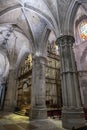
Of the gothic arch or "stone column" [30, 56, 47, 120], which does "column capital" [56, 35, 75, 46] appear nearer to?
the gothic arch

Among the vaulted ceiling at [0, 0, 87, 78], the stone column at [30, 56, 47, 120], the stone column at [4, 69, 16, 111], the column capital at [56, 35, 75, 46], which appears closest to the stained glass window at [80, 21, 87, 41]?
the vaulted ceiling at [0, 0, 87, 78]

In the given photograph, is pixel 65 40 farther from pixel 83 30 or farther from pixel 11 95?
pixel 11 95

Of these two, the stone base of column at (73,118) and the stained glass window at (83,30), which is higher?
the stained glass window at (83,30)

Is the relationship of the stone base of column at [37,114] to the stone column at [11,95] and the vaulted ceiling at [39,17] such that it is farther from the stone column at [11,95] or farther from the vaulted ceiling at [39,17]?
the stone column at [11,95]

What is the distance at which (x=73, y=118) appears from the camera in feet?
17.9

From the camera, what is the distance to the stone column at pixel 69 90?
5479 millimetres

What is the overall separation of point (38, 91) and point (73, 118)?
14.1ft

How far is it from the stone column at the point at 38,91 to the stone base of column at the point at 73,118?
3.35 metres

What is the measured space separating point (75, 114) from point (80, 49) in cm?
1055

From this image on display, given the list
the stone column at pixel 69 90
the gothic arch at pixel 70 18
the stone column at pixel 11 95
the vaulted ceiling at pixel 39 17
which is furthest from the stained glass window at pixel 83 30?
the stone column at pixel 11 95

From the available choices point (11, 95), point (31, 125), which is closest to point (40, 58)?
point (31, 125)

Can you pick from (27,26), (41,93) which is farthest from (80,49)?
(41,93)

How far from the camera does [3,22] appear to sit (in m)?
11.0

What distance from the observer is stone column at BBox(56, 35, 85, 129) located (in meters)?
5.48
